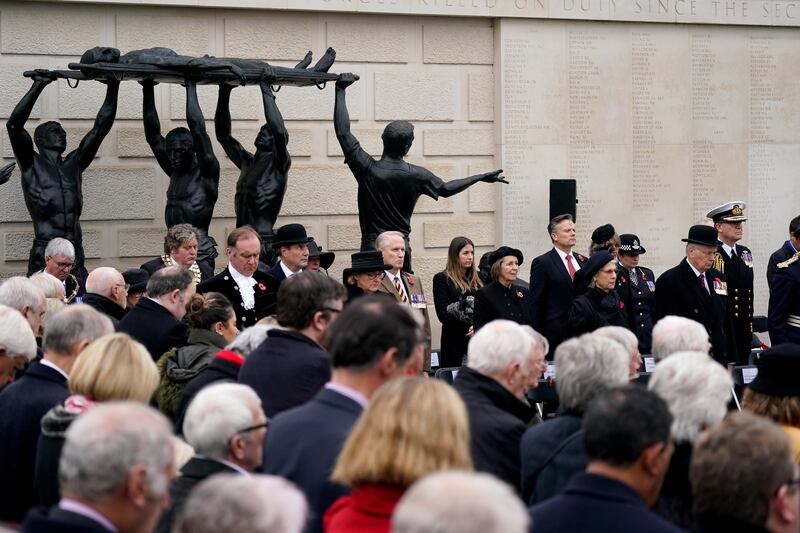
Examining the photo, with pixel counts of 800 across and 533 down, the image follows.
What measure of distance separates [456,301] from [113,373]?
706 centimetres

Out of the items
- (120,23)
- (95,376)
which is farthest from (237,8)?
(95,376)

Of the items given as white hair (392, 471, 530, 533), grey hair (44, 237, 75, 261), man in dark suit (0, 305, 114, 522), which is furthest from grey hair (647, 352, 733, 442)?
grey hair (44, 237, 75, 261)

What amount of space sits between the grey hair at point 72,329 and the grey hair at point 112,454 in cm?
225

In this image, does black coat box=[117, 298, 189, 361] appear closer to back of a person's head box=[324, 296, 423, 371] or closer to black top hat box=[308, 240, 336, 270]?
back of a person's head box=[324, 296, 423, 371]

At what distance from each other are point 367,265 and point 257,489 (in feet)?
20.5

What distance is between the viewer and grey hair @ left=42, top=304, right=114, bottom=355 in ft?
18.3

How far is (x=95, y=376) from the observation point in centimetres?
489

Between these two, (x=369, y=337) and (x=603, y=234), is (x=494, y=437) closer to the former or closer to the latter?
(x=369, y=337)

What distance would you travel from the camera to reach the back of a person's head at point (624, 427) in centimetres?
374

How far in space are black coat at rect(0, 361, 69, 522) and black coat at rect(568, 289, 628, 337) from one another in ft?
17.2

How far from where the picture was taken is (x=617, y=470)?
147 inches

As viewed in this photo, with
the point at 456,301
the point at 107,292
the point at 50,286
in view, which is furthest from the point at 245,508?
the point at 456,301

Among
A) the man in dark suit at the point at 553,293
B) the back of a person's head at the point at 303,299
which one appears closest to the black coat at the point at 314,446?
the back of a person's head at the point at 303,299

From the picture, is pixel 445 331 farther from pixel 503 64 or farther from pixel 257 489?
pixel 257 489
